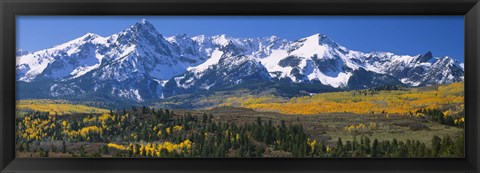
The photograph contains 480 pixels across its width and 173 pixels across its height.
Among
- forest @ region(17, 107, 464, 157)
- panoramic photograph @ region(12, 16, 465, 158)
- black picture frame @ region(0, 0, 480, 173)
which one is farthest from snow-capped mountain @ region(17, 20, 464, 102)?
black picture frame @ region(0, 0, 480, 173)

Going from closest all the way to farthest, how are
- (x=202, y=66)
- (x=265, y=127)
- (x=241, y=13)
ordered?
(x=241, y=13), (x=265, y=127), (x=202, y=66)

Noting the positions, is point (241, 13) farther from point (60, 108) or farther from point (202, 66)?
point (60, 108)

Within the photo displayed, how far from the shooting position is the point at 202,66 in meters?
Answer: 2.10

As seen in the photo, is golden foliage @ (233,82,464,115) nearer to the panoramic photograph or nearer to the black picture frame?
the panoramic photograph

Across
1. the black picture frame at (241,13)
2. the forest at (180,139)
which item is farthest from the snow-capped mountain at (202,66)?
the black picture frame at (241,13)

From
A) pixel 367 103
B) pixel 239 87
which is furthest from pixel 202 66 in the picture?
pixel 367 103

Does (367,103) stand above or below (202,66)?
below

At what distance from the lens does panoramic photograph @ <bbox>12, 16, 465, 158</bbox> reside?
6.32 feet

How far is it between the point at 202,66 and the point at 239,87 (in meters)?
0.20

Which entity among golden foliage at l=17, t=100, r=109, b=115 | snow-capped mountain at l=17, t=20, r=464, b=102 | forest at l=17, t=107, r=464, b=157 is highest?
snow-capped mountain at l=17, t=20, r=464, b=102

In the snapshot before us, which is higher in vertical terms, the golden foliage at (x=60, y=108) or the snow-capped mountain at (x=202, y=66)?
the snow-capped mountain at (x=202, y=66)

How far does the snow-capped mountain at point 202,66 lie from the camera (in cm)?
202

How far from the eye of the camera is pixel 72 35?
208 centimetres

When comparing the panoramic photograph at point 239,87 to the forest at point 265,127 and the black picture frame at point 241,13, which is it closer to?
the forest at point 265,127
